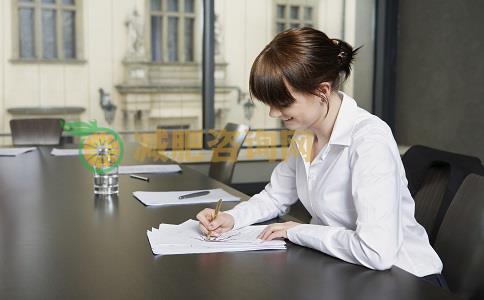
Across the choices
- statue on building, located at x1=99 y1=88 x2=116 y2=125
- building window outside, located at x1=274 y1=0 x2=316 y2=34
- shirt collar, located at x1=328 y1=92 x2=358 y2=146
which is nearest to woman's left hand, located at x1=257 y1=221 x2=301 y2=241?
shirt collar, located at x1=328 y1=92 x2=358 y2=146

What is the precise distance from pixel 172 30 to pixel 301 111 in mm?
3727

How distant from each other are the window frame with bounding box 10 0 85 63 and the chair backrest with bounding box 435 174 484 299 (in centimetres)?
382

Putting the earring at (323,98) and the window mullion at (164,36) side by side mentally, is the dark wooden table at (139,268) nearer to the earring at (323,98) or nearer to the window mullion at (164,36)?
the earring at (323,98)

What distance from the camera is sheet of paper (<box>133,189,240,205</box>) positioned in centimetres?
200

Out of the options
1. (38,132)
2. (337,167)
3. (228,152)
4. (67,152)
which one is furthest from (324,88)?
(38,132)

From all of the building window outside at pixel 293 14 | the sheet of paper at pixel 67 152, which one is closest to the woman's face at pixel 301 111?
the sheet of paper at pixel 67 152

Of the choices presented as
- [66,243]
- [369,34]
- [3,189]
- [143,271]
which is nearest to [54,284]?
[143,271]

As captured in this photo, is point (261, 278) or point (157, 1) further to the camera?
point (157, 1)

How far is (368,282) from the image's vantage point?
1181 millimetres

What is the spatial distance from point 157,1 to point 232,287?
13.5 feet

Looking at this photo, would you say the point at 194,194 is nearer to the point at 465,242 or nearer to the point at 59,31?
the point at 465,242

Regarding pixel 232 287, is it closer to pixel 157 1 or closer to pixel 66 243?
pixel 66 243

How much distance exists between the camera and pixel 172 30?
504 cm

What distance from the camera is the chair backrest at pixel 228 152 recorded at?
3.31 m
